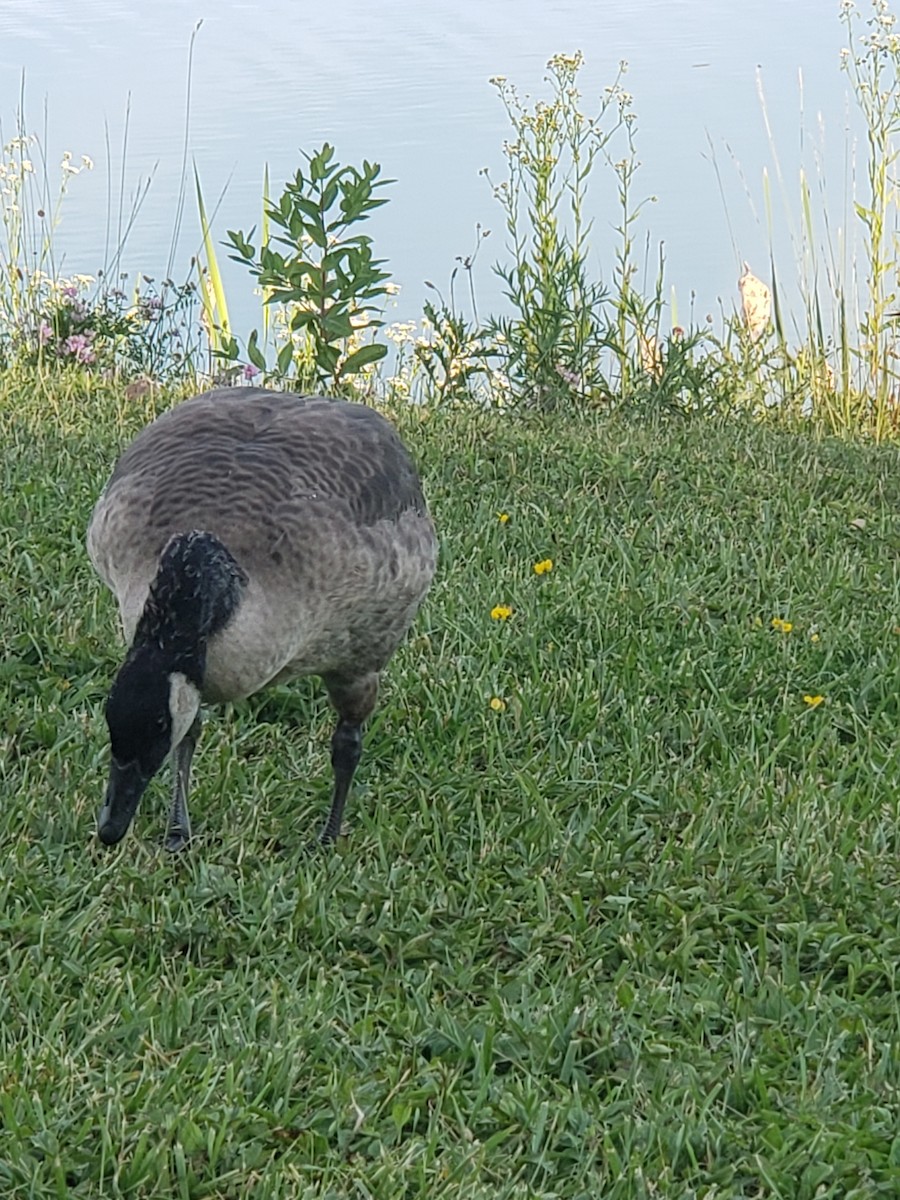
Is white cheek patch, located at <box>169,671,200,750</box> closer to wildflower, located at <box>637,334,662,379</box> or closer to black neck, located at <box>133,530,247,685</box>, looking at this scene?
black neck, located at <box>133,530,247,685</box>

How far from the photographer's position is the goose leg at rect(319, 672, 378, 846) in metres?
4.04

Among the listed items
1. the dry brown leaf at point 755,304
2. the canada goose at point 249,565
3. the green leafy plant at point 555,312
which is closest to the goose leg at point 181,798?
the canada goose at point 249,565

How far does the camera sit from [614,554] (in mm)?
5676

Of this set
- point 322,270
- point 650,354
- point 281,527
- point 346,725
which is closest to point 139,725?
point 281,527

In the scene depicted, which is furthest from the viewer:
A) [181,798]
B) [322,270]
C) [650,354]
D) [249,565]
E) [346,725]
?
[650,354]

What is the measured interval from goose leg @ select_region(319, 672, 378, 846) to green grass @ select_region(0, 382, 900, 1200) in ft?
0.35

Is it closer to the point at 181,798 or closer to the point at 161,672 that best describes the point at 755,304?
the point at 181,798

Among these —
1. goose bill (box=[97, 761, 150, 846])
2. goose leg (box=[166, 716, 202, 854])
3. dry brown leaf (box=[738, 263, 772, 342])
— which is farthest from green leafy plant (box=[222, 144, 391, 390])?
goose bill (box=[97, 761, 150, 846])

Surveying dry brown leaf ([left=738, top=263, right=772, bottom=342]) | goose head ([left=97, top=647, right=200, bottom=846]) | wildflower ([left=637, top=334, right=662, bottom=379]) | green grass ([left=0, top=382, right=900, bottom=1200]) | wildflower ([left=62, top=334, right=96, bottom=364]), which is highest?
dry brown leaf ([left=738, top=263, right=772, bottom=342])

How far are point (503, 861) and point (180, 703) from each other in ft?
3.38

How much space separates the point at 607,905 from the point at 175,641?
1.23 metres

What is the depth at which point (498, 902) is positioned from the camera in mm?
3713

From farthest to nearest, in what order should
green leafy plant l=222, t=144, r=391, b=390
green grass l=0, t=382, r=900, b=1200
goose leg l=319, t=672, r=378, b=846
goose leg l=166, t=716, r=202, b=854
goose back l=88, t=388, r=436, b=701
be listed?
green leafy plant l=222, t=144, r=391, b=390, goose leg l=319, t=672, r=378, b=846, goose leg l=166, t=716, r=202, b=854, goose back l=88, t=388, r=436, b=701, green grass l=0, t=382, r=900, b=1200

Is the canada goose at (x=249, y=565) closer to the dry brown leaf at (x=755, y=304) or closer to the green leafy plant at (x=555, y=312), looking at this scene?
→ the green leafy plant at (x=555, y=312)
